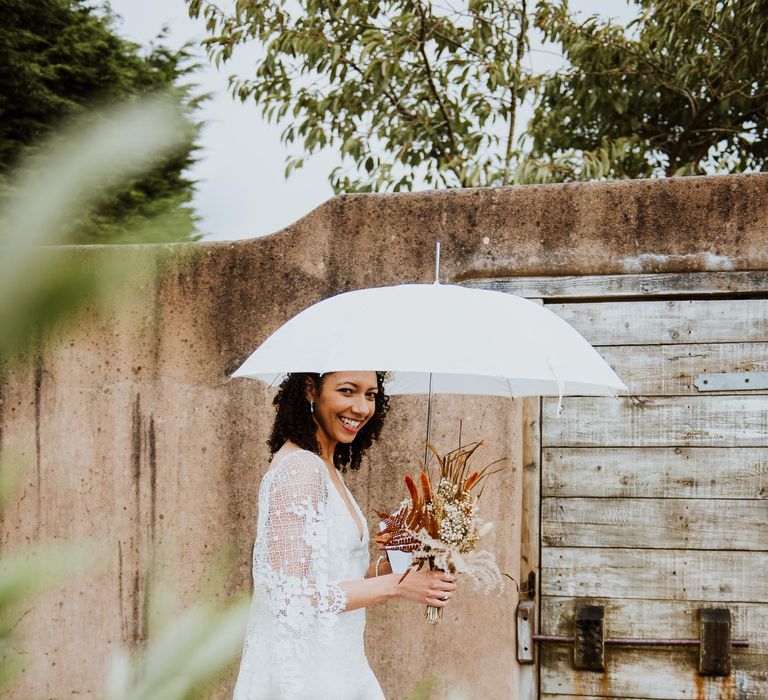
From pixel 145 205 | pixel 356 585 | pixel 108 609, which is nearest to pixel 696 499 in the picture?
pixel 356 585

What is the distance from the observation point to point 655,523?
3.51 m

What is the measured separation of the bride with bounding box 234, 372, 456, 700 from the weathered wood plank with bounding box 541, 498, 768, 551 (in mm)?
1164

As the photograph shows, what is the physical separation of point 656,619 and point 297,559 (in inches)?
72.0

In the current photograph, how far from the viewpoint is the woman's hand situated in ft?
7.54

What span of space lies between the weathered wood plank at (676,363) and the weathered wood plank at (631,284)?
0.22 meters

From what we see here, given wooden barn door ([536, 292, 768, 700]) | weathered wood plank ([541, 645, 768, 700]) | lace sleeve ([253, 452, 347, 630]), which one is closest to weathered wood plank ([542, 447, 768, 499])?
wooden barn door ([536, 292, 768, 700])

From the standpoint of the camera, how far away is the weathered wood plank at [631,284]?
3451mm

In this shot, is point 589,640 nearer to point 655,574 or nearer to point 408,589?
point 655,574

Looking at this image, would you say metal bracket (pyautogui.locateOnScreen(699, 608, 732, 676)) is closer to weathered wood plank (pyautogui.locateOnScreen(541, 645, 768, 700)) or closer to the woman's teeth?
weathered wood plank (pyautogui.locateOnScreen(541, 645, 768, 700))

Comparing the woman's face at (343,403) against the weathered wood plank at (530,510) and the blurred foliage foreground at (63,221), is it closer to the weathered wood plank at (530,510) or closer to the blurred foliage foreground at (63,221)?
the weathered wood plank at (530,510)

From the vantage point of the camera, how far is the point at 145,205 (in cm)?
46

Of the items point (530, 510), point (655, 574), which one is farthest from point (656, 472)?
point (530, 510)

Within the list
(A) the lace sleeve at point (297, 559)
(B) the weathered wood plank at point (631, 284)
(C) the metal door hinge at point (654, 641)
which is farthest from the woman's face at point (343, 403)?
(C) the metal door hinge at point (654, 641)

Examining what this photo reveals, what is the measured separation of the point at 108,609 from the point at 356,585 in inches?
70.8
